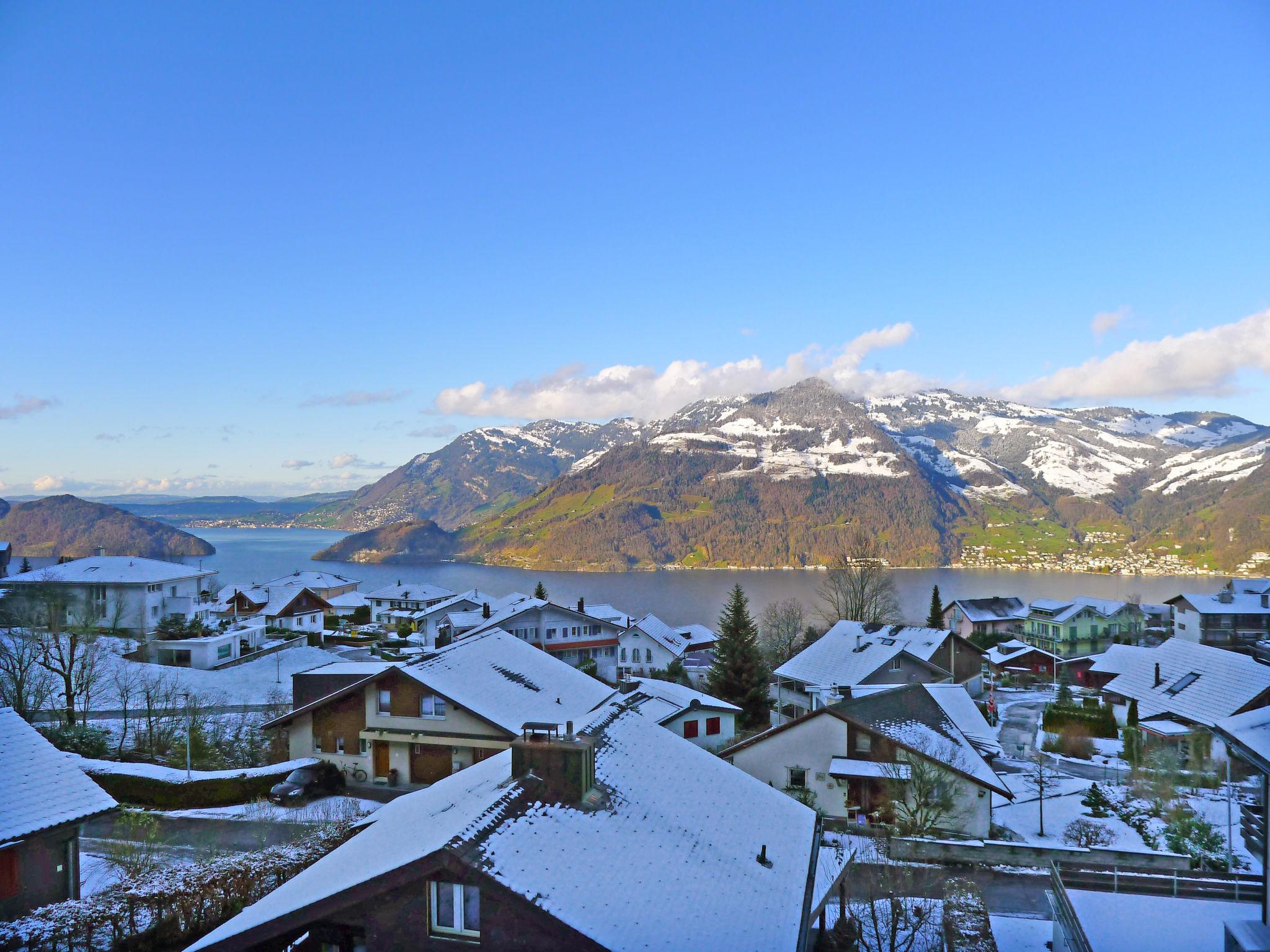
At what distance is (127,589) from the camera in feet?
144

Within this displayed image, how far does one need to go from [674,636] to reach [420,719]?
36.4 m

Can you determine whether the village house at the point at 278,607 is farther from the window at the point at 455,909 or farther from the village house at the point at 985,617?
the village house at the point at 985,617

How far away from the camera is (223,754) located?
68.3ft

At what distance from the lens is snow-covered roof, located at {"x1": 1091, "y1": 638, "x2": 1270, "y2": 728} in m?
24.5

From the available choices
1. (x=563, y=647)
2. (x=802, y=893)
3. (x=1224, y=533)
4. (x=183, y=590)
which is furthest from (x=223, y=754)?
(x=1224, y=533)

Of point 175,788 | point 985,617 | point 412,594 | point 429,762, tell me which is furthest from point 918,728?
point 412,594

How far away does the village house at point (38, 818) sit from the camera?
9.10 metres

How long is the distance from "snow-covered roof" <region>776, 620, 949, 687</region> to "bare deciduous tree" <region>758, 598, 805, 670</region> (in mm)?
5767

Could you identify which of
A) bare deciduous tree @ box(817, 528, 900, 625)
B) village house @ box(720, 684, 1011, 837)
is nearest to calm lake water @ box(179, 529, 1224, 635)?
bare deciduous tree @ box(817, 528, 900, 625)

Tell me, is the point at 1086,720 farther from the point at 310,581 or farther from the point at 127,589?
the point at 310,581

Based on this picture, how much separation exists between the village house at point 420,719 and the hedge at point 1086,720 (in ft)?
71.4

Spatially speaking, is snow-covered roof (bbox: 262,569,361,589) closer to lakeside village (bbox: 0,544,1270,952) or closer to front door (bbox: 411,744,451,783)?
lakeside village (bbox: 0,544,1270,952)

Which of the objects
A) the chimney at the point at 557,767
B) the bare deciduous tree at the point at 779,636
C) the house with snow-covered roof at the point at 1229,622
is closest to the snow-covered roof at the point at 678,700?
the bare deciduous tree at the point at 779,636

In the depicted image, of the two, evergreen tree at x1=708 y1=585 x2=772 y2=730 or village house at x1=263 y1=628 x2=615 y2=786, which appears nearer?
village house at x1=263 y1=628 x2=615 y2=786
